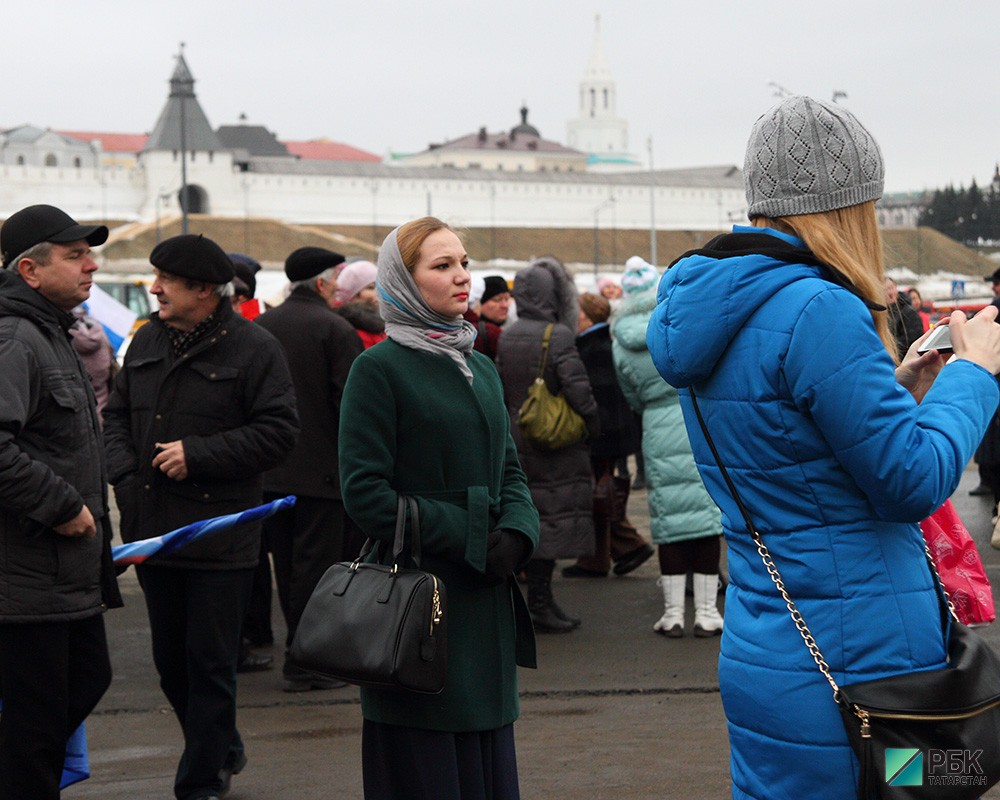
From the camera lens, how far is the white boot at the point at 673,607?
262 inches

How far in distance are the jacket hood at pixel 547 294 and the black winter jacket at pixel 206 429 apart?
91.4 inches

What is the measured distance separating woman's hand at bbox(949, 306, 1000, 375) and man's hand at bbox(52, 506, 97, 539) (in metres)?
2.26

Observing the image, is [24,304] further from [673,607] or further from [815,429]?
[673,607]

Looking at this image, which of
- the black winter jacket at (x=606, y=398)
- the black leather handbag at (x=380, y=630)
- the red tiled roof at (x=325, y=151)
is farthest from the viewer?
the red tiled roof at (x=325, y=151)

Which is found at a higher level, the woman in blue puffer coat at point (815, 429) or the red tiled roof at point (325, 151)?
the red tiled roof at point (325, 151)

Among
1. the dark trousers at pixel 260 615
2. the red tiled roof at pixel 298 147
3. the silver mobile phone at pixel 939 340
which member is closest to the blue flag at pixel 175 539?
the dark trousers at pixel 260 615

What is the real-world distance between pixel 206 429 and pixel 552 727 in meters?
1.69

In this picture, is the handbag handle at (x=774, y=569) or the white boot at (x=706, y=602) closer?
the handbag handle at (x=774, y=569)

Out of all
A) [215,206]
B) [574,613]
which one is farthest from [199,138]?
[574,613]

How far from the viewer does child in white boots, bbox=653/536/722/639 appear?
6652 mm

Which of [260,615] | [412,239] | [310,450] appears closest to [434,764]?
[412,239]

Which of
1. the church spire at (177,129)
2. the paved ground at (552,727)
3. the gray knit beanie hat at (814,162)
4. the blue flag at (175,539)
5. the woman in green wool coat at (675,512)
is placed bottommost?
the paved ground at (552,727)

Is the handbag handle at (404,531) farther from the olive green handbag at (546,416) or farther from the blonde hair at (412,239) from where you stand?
the olive green handbag at (546,416)

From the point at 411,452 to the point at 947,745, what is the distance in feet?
4.22
